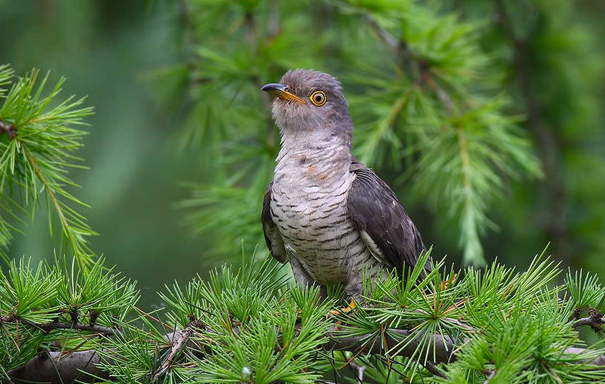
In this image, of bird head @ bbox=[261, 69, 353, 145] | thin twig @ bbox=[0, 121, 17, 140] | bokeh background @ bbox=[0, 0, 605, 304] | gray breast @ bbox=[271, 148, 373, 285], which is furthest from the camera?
bokeh background @ bbox=[0, 0, 605, 304]

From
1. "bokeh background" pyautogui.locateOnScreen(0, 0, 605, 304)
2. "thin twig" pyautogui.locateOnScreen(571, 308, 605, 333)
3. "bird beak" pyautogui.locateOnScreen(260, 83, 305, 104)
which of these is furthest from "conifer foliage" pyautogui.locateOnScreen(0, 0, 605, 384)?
"bird beak" pyautogui.locateOnScreen(260, 83, 305, 104)

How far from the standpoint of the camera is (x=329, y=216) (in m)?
2.89

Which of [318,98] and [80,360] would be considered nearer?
[80,360]

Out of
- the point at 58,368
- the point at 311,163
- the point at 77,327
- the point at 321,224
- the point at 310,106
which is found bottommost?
the point at 58,368

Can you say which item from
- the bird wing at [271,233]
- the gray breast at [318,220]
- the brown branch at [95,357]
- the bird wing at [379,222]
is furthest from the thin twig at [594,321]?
the bird wing at [271,233]

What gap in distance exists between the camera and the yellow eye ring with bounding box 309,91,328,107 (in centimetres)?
340

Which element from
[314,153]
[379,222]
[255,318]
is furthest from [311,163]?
[255,318]

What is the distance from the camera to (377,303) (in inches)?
84.1

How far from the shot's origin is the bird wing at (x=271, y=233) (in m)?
3.12

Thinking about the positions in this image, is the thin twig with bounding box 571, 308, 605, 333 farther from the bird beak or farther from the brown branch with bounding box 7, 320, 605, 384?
the bird beak

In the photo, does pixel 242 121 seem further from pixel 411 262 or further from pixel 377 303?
pixel 377 303

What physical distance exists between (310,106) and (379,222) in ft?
2.44

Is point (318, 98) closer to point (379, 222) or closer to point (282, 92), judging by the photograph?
point (282, 92)

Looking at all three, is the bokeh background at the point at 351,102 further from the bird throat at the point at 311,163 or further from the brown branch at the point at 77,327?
the brown branch at the point at 77,327
